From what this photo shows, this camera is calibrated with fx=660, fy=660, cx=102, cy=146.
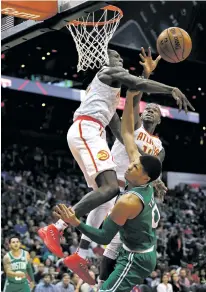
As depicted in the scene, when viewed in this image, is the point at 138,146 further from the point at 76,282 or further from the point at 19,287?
the point at 76,282

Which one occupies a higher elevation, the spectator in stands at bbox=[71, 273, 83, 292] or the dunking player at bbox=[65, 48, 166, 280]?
the dunking player at bbox=[65, 48, 166, 280]

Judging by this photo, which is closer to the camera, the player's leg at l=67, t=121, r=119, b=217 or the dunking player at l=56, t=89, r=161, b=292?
the dunking player at l=56, t=89, r=161, b=292

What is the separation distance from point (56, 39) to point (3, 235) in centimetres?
746

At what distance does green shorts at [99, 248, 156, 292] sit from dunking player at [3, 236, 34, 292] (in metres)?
5.17

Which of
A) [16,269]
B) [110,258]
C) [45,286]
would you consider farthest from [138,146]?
[45,286]

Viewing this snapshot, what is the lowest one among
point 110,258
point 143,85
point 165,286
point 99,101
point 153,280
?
point 153,280

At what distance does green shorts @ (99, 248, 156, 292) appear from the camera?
17.8 ft

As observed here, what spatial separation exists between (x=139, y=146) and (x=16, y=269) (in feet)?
15.4

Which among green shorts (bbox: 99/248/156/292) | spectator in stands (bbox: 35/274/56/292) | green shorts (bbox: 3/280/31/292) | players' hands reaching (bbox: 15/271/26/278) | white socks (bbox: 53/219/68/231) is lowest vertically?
spectator in stands (bbox: 35/274/56/292)

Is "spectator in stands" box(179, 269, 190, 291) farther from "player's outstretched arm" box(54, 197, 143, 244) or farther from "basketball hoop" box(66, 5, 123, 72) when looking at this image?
"player's outstretched arm" box(54, 197, 143, 244)

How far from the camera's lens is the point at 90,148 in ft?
19.8

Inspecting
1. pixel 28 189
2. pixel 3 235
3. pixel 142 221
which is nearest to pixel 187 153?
pixel 28 189

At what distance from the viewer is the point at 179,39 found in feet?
21.0

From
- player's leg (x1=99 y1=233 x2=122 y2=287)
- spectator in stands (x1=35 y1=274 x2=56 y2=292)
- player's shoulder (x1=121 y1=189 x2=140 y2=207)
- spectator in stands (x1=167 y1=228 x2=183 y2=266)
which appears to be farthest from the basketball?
spectator in stands (x1=167 y1=228 x2=183 y2=266)
